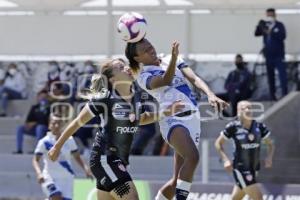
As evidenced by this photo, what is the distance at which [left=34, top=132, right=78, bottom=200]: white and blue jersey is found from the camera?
14531mm

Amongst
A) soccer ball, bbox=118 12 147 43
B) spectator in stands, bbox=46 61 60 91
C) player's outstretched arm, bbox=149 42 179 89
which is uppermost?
soccer ball, bbox=118 12 147 43

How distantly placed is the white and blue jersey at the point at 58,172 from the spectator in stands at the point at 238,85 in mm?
6802

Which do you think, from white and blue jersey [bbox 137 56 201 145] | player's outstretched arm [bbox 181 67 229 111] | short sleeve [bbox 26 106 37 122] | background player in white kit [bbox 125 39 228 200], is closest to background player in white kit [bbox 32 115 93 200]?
background player in white kit [bbox 125 39 228 200]

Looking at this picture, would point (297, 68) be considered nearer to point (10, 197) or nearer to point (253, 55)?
point (253, 55)

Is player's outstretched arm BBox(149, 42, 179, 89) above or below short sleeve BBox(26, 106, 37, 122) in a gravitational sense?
above

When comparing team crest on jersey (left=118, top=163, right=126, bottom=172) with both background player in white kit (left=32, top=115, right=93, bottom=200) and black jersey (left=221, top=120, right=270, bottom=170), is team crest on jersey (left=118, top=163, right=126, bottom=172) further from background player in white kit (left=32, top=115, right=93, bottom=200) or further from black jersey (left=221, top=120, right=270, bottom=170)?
black jersey (left=221, top=120, right=270, bottom=170)

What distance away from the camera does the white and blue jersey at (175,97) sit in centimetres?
1004

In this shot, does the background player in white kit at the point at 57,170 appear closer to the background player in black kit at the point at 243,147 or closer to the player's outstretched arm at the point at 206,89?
the background player in black kit at the point at 243,147

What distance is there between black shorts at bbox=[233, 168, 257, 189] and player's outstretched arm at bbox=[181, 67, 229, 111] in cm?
536

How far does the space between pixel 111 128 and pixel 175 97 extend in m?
1.08

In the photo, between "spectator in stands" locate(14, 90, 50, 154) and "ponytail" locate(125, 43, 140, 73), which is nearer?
"ponytail" locate(125, 43, 140, 73)

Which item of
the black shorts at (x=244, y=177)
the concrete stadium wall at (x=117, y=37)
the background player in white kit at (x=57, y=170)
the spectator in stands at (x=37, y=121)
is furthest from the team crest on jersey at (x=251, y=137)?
the concrete stadium wall at (x=117, y=37)

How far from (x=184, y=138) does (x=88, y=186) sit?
23.4 ft

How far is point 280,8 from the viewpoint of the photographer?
2205 centimetres
